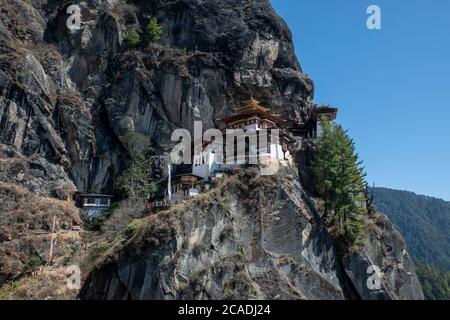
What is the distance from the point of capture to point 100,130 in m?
51.9

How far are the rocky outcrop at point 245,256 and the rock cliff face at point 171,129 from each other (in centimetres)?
10

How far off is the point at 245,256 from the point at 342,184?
12.4 metres

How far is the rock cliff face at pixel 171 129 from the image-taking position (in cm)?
3247

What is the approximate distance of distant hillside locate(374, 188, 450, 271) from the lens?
145875mm

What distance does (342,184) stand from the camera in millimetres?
40562

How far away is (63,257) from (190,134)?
20.8m

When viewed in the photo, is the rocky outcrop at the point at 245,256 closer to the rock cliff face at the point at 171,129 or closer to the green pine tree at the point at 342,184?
the rock cliff face at the point at 171,129

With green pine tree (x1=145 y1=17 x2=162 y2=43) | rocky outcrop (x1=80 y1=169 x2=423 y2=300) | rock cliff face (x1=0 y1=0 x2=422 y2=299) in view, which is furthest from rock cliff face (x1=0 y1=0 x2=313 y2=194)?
rocky outcrop (x1=80 y1=169 x2=423 y2=300)

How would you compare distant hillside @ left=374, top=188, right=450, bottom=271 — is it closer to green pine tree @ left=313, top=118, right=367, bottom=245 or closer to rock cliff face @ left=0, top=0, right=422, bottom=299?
rock cliff face @ left=0, top=0, right=422, bottom=299

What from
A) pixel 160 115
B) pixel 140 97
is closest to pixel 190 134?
pixel 160 115

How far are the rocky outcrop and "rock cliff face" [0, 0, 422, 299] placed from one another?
10 cm

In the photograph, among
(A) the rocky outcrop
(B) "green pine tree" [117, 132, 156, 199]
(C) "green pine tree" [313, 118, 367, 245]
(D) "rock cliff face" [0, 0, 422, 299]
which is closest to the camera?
(A) the rocky outcrop

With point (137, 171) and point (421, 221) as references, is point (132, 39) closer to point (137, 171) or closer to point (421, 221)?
point (137, 171)
